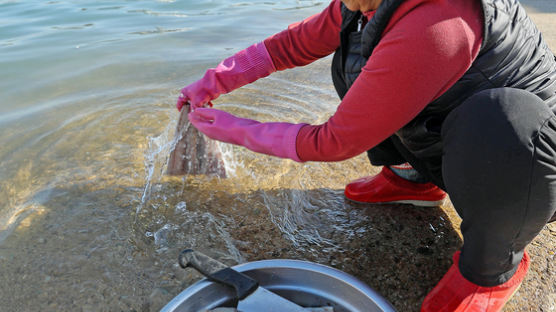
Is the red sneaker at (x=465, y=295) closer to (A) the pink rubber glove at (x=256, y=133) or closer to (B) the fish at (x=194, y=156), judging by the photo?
(A) the pink rubber glove at (x=256, y=133)

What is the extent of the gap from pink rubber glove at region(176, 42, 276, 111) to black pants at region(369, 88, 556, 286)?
918mm

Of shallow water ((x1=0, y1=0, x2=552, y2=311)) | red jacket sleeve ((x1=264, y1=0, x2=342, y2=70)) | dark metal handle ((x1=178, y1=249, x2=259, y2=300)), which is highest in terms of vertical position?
red jacket sleeve ((x1=264, y1=0, x2=342, y2=70))

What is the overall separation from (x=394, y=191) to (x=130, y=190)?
1.28 m

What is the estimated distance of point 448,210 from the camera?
6.29ft

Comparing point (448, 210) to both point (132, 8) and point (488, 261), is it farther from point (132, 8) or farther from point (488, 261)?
point (132, 8)

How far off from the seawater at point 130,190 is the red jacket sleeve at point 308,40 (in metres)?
0.64

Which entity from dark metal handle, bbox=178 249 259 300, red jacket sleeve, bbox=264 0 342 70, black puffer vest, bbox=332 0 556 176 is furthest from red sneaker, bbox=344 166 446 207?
dark metal handle, bbox=178 249 259 300

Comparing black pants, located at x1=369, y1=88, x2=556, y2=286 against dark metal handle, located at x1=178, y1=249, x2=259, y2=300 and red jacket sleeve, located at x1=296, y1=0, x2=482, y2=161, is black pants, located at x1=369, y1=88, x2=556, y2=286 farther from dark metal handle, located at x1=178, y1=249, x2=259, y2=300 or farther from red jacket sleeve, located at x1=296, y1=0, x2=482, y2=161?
dark metal handle, located at x1=178, y1=249, x2=259, y2=300

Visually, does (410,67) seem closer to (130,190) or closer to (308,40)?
(308,40)

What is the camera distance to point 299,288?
1312mm

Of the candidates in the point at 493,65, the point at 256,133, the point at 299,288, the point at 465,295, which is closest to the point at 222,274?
the point at 299,288

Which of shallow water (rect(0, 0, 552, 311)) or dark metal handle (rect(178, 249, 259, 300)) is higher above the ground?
dark metal handle (rect(178, 249, 259, 300))

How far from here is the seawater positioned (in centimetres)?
161

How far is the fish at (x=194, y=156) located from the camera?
2127 mm
